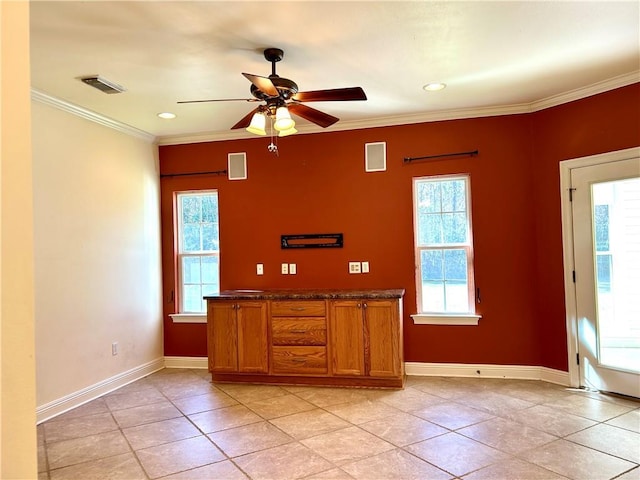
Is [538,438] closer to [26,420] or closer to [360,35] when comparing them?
[360,35]

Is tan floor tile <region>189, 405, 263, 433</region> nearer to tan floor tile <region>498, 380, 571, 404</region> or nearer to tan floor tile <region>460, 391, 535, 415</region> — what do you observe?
tan floor tile <region>460, 391, 535, 415</region>

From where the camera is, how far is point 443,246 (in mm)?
4453

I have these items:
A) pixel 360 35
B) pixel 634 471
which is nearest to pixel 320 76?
pixel 360 35

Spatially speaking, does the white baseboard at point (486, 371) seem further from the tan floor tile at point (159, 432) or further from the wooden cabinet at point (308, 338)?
the tan floor tile at point (159, 432)

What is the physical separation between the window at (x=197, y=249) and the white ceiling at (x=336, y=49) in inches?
49.7

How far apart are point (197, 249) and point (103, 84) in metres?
2.15

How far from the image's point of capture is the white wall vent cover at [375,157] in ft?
15.0

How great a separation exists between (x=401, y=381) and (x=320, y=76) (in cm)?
276

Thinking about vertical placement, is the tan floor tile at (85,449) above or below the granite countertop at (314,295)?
below

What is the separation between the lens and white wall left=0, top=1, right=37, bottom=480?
712 millimetres

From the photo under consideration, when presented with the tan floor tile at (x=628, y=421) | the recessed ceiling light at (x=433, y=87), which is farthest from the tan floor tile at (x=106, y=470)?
the recessed ceiling light at (x=433, y=87)

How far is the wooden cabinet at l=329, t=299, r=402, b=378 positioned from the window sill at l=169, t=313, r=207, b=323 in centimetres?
168

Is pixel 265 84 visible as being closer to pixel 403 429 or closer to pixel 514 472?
pixel 403 429

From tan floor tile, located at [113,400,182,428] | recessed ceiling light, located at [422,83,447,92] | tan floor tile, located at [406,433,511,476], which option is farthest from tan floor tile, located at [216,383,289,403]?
recessed ceiling light, located at [422,83,447,92]
